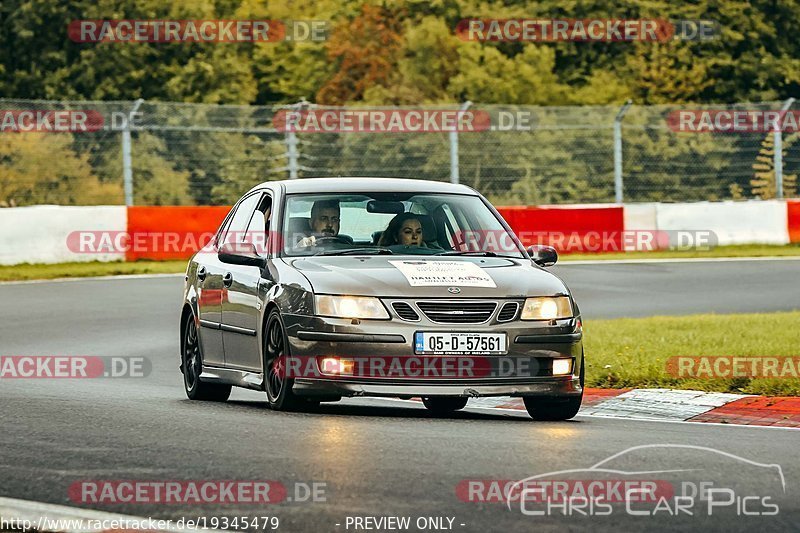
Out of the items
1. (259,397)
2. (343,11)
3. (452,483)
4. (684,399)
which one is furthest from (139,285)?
(343,11)

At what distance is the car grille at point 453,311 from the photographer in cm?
1015

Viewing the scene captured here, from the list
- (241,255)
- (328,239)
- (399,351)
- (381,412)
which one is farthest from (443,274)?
(241,255)

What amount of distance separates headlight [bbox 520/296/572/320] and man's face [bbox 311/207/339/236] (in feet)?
5.20

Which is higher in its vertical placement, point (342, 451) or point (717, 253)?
point (717, 253)

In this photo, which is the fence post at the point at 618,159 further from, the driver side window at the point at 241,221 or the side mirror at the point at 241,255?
the side mirror at the point at 241,255

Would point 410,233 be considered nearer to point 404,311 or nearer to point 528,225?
point 404,311

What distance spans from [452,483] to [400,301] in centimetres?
265

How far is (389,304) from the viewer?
10141 millimetres

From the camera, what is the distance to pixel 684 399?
476 inches

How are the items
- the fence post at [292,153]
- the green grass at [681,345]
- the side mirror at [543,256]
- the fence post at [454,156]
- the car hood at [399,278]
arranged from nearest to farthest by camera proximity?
the car hood at [399,278] < the side mirror at [543,256] < the green grass at [681,345] < the fence post at [292,153] < the fence post at [454,156]

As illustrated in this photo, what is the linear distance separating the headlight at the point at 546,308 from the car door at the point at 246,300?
5.57ft

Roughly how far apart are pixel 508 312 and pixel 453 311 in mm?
357

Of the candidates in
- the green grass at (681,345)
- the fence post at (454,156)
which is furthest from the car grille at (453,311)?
the fence post at (454,156)

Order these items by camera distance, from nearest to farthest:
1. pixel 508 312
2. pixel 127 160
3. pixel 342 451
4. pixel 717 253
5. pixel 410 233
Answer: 1. pixel 342 451
2. pixel 508 312
3. pixel 410 233
4. pixel 127 160
5. pixel 717 253
